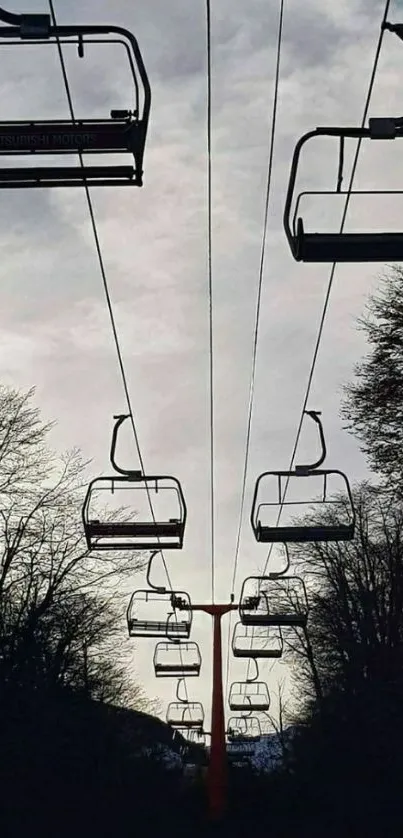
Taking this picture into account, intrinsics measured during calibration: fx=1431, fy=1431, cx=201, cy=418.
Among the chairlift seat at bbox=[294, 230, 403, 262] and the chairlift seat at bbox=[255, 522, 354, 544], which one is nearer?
the chairlift seat at bbox=[294, 230, 403, 262]

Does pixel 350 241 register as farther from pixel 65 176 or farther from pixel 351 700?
pixel 351 700

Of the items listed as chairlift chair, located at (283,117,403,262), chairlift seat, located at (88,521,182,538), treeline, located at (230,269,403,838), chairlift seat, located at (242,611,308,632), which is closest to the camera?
chairlift chair, located at (283,117,403,262)

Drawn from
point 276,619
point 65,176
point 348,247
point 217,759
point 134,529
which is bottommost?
point 348,247

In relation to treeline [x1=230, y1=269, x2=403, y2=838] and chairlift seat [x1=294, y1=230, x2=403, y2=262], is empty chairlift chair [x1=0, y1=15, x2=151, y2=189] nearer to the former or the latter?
chairlift seat [x1=294, y1=230, x2=403, y2=262]

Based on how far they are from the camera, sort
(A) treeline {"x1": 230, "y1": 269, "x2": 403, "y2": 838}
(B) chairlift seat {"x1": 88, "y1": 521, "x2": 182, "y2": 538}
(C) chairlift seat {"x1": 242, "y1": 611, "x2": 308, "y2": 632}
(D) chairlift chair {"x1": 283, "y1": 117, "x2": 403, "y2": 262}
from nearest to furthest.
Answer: (D) chairlift chair {"x1": 283, "y1": 117, "x2": 403, "y2": 262}
(B) chairlift seat {"x1": 88, "y1": 521, "x2": 182, "y2": 538}
(C) chairlift seat {"x1": 242, "y1": 611, "x2": 308, "y2": 632}
(A) treeline {"x1": 230, "y1": 269, "x2": 403, "y2": 838}

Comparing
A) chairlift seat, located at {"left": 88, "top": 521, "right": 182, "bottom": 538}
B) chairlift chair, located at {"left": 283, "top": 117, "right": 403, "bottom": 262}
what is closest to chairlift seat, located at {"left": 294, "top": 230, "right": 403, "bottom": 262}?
chairlift chair, located at {"left": 283, "top": 117, "right": 403, "bottom": 262}

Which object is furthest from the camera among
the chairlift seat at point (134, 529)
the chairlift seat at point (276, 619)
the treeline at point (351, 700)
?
the treeline at point (351, 700)

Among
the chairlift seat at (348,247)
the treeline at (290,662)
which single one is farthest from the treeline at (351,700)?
the chairlift seat at (348,247)

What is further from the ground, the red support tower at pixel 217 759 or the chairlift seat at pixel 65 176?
the red support tower at pixel 217 759

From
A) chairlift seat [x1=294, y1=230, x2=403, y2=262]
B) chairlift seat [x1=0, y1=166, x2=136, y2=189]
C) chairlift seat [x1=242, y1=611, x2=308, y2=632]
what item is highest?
chairlift seat [x1=242, y1=611, x2=308, y2=632]

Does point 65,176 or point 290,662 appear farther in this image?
point 290,662

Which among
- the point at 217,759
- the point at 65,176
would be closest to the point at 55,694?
the point at 217,759

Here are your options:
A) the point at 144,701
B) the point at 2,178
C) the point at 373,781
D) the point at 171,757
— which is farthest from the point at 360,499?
the point at 171,757

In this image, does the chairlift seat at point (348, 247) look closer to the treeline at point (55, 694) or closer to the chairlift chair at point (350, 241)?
the chairlift chair at point (350, 241)
